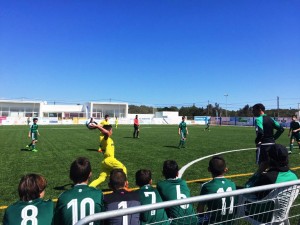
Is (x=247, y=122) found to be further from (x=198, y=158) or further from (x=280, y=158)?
(x=280, y=158)

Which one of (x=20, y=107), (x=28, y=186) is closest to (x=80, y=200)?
(x=28, y=186)

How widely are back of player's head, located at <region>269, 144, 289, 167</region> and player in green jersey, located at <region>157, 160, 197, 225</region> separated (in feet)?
4.45

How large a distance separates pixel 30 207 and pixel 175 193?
1825 mm

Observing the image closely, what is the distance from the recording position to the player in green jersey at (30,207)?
2953 millimetres

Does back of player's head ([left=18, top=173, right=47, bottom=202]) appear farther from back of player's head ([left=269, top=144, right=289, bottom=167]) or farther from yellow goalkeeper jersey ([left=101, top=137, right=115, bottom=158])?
yellow goalkeeper jersey ([left=101, top=137, right=115, bottom=158])

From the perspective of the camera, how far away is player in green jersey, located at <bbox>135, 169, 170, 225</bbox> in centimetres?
315

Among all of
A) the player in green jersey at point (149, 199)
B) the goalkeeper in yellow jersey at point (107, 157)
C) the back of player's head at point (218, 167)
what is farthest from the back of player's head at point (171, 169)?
the goalkeeper in yellow jersey at point (107, 157)

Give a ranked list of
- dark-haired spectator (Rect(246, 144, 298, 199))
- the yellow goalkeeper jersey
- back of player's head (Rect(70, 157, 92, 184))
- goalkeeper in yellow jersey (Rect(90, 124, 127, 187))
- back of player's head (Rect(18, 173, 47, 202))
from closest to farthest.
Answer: back of player's head (Rect(18, 173, 47, 202)) < back of player's head (Rect(70, 157, 92, 184)) < dark-haired spectator (Rect(246, 144, 298, 199)) < goalkeeper in yellow jersey (Rect(90, 124, 127, 187)) < the yellow goalkeeper jersey

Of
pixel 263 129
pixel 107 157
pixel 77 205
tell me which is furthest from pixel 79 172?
pixel 263 129

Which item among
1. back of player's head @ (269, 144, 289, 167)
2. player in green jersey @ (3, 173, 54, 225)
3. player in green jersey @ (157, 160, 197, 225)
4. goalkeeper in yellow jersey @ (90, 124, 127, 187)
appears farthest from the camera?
goalkeeper in yellow jersey @ (90, 124, 127, 187)

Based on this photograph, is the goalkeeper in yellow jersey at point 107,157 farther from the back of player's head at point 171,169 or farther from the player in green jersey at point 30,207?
the player in green jersey at point 30,207

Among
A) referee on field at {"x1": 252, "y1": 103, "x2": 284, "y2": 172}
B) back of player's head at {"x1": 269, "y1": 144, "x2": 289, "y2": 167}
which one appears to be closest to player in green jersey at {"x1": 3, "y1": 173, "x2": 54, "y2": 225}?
back of player's head at {"x1": 269, "y1": 144, "x2": 289, "y2": 167}

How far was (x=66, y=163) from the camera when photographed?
1155 cm

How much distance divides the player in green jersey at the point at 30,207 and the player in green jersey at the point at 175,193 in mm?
1374
